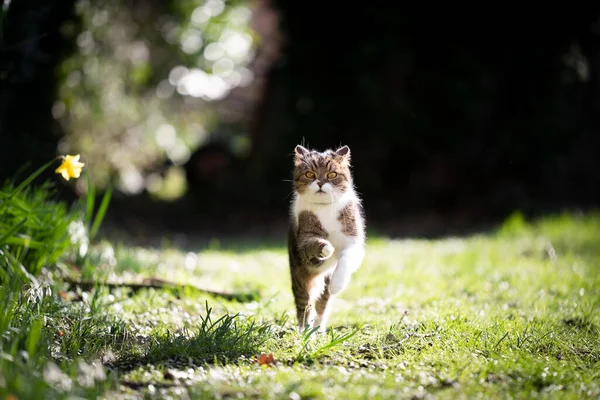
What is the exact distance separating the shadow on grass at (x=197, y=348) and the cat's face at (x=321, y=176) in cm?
80

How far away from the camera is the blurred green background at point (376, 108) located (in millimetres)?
9289

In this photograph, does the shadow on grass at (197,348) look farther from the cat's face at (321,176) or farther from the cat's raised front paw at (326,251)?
the cat's face at (321,176)

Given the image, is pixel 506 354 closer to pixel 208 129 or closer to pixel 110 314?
pixel 110 314

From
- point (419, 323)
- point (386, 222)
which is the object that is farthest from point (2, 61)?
point (386, 222)

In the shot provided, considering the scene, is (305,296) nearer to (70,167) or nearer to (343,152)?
(343,152)

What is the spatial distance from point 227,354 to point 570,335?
186 cm

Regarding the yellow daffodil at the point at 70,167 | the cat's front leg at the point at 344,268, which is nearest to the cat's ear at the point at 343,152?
the cat's front leg at the point at 344,268

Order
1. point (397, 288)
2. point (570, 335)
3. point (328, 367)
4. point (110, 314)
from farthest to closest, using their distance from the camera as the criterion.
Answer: point (397, 288) < point (110, 314) < point (570, 335) < point (328, 367)

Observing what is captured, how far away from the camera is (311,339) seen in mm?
3076

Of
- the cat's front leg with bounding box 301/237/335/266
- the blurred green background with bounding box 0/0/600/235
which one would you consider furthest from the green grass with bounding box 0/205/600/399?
the blurred green background with bounding box 0/0/600/235

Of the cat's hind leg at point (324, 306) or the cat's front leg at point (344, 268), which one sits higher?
the cat's front leg at point (344, 268)

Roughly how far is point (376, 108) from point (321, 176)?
6589mm

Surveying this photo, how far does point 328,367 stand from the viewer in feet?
8.80

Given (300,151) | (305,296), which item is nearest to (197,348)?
(305,296)
